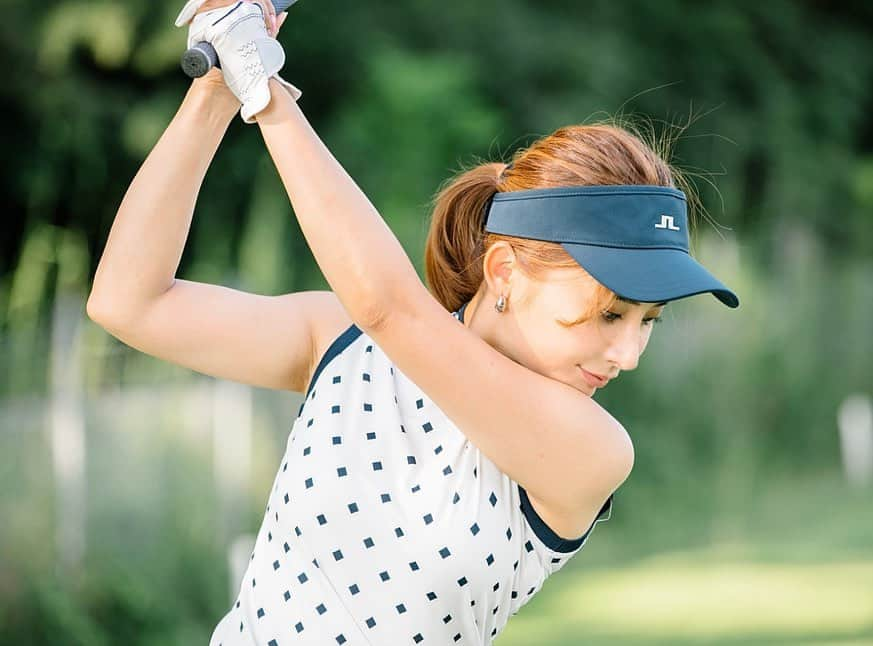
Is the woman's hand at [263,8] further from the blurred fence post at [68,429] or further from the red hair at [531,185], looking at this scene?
the blurred fence post at [68,429]

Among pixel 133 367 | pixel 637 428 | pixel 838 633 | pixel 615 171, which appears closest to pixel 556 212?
pixel 615 171

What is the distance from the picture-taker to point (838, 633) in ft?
21.4

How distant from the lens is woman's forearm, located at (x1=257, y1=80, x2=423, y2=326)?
6.24 ft

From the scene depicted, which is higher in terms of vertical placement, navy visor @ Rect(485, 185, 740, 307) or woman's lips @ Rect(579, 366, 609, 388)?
navy visor @ Rect(485, 185, 740, 307)

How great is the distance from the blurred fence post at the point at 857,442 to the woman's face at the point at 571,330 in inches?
349

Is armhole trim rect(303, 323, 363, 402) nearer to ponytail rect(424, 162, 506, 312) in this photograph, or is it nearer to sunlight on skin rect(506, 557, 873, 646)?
ponytail rect(424, 162, 506, 312)

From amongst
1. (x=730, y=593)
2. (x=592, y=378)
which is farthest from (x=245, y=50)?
(x=730, y=593)

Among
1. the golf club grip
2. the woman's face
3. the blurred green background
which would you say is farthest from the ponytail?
the blurred green background

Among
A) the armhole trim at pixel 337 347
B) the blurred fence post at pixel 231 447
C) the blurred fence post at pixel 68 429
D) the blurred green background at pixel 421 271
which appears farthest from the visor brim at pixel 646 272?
the blurred fence post at pixel 231 447

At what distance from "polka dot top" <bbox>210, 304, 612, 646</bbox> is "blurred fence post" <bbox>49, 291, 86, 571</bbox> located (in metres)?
3.53

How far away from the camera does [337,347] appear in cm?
232

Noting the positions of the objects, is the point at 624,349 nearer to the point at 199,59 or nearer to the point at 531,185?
the point at 531,185

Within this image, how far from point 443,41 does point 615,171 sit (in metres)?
9.56

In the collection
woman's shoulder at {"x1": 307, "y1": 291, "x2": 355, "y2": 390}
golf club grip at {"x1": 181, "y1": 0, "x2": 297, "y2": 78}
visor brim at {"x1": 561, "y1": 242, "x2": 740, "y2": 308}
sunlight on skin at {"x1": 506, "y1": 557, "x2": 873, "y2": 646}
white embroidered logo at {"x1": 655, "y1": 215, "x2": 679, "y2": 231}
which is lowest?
sunlight on skin at {"x1": 506, "y1": 557, "x2": 873, "y2": 646}
